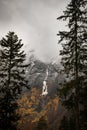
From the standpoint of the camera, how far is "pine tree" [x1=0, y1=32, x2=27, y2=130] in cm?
2084

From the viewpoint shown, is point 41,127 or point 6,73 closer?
point 6,73

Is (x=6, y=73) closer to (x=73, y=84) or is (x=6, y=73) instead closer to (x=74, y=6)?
(x=73, y=84)

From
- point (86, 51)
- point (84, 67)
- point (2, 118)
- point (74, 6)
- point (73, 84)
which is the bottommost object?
point (2, 118)

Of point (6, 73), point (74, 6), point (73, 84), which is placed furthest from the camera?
point (6, 73)

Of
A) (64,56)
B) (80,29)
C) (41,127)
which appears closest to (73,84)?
(64,56)

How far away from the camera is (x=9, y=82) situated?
69.4 feet

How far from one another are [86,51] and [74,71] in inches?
69.7

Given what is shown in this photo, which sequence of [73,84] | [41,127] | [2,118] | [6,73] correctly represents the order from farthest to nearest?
[41,127] < [6,73] < [2,118] < [73,84]

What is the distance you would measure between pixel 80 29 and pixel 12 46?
722 centimetres

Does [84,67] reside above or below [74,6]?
below

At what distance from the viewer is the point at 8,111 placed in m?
21.0

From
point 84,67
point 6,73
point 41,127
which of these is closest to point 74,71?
point 84,67

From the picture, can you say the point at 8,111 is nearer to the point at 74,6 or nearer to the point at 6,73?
the point at 6,73

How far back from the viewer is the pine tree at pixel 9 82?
68.4 feet
